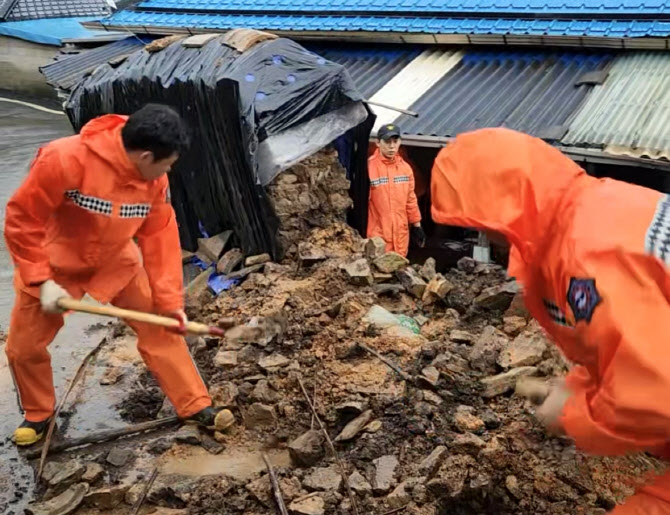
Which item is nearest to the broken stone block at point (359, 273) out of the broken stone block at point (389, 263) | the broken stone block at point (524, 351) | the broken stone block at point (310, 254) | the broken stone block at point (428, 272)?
the broken stone block at point (389, 263)

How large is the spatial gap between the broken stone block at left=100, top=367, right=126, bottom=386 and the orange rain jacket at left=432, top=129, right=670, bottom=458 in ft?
11.7

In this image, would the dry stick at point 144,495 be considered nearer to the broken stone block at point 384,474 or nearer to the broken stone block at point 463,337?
the broken stone block at point 384,474

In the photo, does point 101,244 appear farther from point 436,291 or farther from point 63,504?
point 436,291

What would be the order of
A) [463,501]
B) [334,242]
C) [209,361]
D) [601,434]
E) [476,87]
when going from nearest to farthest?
[601,434] → [463,501] → [209,361] → [334,242] → [476,87]

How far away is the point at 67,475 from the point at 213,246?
3.38 metres

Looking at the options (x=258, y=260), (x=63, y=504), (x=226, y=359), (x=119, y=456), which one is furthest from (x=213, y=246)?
(x=63, y=504)

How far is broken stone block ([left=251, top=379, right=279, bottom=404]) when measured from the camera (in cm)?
471

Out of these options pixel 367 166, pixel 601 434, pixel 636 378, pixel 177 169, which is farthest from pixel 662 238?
pixel 177 169

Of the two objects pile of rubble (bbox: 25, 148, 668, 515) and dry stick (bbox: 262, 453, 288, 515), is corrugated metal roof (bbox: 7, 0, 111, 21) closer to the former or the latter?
pile of rubble (bbox: 25, 148, 668, 515)

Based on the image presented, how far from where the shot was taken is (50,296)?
3.76m

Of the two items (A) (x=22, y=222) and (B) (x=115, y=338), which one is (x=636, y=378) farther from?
(B) (x=115, y=338)

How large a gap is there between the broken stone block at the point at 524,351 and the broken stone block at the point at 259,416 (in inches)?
56.3

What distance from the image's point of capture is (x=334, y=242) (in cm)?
674

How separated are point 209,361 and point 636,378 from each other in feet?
12.7
